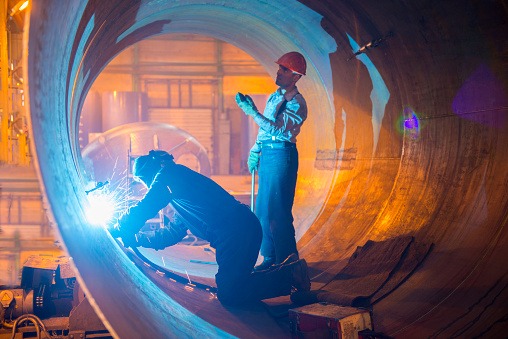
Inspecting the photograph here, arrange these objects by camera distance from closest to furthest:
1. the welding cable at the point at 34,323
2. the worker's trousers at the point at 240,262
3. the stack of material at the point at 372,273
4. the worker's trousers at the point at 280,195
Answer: the welding cable at the point at 34,323 < the worker's trousers at the point at 240,262 < the stack of material at the point at 372,273 < the worker's trousers at the point at 280,195

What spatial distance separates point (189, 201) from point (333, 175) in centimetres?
269

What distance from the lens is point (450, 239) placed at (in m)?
4.11

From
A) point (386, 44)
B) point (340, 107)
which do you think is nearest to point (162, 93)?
point (340, 107)

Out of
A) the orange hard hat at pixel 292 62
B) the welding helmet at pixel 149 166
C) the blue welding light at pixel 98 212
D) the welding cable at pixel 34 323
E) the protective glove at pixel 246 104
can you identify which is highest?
the orange hard hat at pixel 292 62

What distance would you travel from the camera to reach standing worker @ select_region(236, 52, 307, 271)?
4395 mm

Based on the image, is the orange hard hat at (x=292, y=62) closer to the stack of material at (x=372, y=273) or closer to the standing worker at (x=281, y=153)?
the standing worker at (x=281, y=153)

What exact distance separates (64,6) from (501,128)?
3.24 m

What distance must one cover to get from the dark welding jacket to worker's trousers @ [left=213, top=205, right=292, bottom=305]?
0.06 meters

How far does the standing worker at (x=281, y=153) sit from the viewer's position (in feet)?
14.4

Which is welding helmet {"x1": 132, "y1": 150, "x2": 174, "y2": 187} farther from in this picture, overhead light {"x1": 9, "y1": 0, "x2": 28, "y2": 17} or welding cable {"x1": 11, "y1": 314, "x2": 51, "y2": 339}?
overhead light {"x1": 9, "y1": 0, "x2": 28, "y2": 17}

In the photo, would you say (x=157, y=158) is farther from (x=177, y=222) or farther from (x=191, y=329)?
(x=191, y=329)

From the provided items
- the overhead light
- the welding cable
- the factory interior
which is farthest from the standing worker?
the overhead light

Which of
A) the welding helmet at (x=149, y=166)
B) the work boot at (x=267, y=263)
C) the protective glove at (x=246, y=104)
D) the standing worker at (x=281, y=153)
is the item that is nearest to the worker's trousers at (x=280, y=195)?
the standing worker at (x=281, y=153)

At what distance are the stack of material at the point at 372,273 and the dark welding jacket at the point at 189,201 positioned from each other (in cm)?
85
